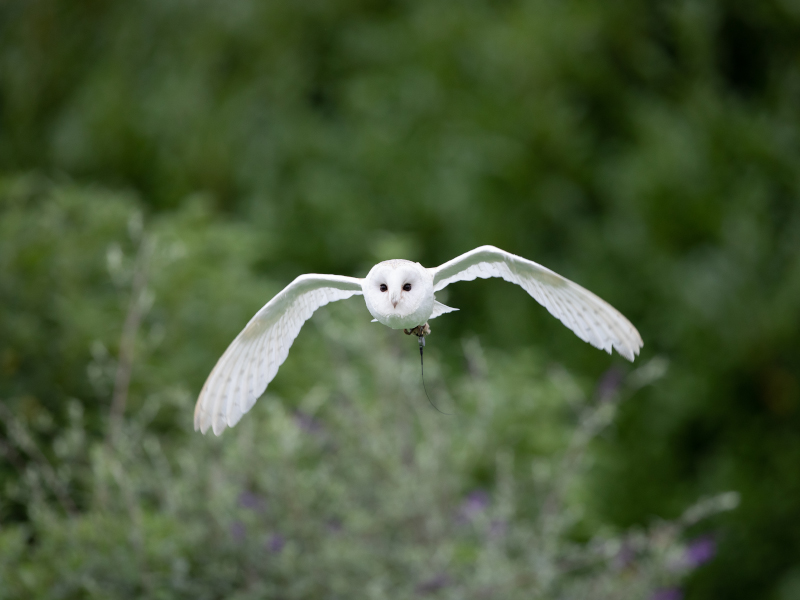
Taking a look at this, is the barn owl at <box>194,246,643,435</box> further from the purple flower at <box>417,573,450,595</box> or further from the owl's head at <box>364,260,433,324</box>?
the purple flower at <box>417,573,450,595</box>

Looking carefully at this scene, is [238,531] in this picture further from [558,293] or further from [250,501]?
[558,293]

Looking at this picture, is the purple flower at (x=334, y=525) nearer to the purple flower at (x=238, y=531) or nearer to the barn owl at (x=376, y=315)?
the purple flower at (x=238, y=531)

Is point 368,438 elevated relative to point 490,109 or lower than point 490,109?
lower

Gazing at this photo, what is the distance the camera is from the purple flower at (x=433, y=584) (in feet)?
5.93

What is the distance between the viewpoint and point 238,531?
6.15 feet

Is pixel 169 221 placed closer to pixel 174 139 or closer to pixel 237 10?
pixel 174 139

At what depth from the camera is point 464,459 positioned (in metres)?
2.26

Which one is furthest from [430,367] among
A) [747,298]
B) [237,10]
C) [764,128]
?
[237,10]

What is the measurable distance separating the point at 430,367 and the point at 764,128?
6.60 feet

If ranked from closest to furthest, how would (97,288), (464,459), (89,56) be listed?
(464,459) < (97,288) < (89,56)

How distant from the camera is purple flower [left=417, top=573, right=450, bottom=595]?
1.81 m

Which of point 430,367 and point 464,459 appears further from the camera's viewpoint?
point 464,459

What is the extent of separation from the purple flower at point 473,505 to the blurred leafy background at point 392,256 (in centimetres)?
1

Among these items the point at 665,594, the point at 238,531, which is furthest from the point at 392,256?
the point at 665,594
